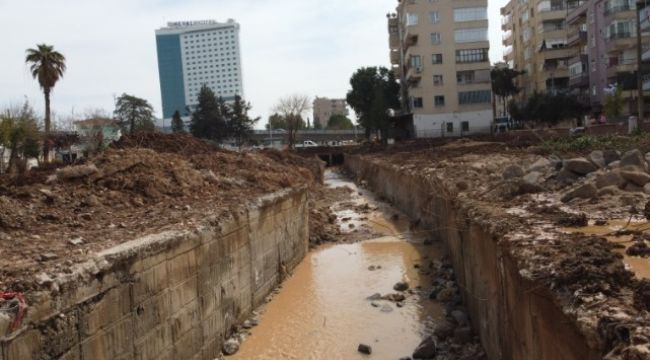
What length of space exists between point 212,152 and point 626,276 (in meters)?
17.3

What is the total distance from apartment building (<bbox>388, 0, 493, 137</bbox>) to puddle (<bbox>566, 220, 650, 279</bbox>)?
5537cm

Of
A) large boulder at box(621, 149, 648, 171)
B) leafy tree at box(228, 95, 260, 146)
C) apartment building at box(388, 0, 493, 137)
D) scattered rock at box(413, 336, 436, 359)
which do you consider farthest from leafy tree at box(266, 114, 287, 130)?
scattered rock at box(413, 336, 436, 359)

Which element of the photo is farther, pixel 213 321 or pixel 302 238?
pixel 302 238

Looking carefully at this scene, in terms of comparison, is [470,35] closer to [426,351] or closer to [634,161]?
[634,161]

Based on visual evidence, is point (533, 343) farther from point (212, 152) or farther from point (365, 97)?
point (365, 97)

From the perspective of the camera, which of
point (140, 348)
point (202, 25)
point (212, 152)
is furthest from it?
point (202, 25)

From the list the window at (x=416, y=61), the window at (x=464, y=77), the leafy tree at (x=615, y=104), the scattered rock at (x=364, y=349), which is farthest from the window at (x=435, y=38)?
the scattered rock at (x=364, y=349)

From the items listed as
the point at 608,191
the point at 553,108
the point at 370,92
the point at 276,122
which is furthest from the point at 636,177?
the point at 276,122

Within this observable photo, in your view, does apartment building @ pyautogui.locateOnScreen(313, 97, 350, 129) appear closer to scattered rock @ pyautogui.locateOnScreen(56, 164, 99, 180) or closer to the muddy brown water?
the muddy brown water

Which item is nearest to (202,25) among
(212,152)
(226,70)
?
(226,70)

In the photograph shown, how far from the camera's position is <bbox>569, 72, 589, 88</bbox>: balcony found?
Result: 5672 cm

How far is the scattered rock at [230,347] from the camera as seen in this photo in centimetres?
1039

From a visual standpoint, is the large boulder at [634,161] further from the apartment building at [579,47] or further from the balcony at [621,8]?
the balcony at [621,8]

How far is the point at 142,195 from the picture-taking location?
12.7m
